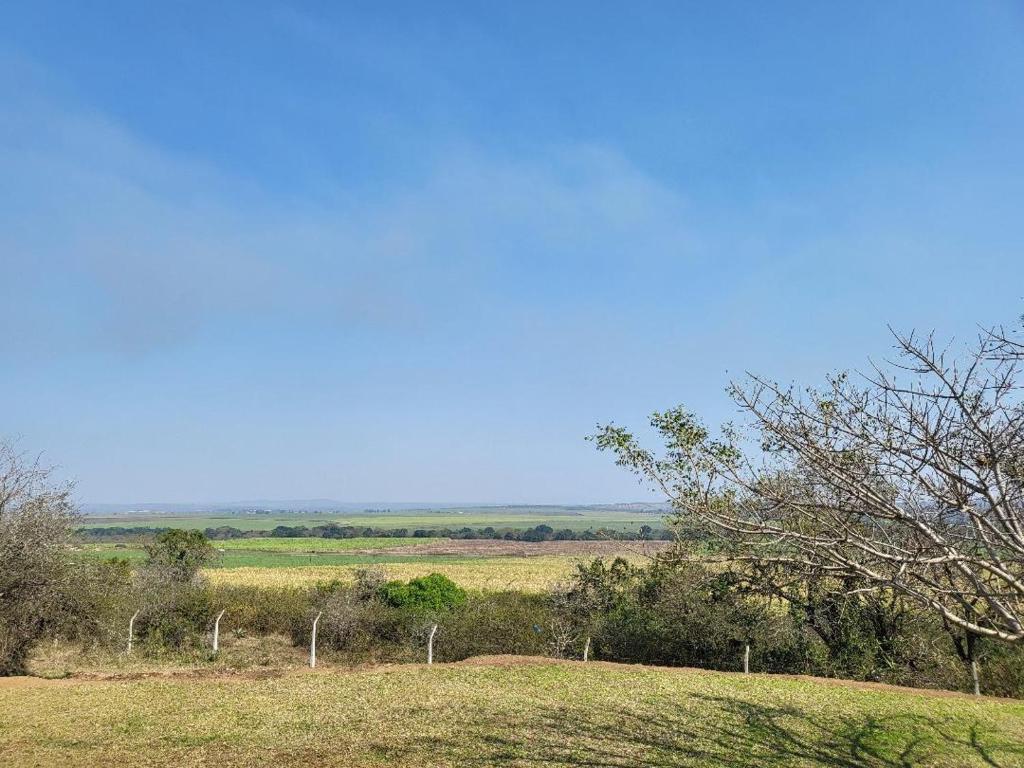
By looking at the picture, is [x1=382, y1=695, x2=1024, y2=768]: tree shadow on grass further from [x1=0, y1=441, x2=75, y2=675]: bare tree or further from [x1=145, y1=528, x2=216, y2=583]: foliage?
[x1=145, y1=528, x2=216, y2=583]: foliage

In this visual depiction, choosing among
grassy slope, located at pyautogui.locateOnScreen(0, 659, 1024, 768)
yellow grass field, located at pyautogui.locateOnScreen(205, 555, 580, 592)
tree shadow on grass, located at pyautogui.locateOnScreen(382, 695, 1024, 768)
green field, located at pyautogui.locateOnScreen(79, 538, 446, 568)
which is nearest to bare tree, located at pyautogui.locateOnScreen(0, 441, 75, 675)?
grassy slope, located at pyautogui.locateOnScreen(0, 659, 1024, 768)

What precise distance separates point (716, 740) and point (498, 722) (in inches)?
117

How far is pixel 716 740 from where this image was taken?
9.95 m

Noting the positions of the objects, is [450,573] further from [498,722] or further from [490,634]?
[498,722]

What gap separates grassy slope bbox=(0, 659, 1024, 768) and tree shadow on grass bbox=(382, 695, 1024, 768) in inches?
1.2

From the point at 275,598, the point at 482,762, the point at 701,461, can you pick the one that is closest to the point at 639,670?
the point at 482,762

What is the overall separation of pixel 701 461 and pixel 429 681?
9411 mm

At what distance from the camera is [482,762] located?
8.64 meters

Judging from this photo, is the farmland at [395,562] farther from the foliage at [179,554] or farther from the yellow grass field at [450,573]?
the foliage at [179,554]

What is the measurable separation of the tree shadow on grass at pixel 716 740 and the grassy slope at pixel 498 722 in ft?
0.10

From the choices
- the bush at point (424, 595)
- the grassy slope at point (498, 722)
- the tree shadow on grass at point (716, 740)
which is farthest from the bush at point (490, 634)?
the tree shadow on grass at point (716, 740)

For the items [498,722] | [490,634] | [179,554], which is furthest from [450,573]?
[498,722]

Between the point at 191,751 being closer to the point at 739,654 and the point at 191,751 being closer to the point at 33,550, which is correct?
the point at 33,550

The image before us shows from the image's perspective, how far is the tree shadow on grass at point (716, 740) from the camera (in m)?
9.04
